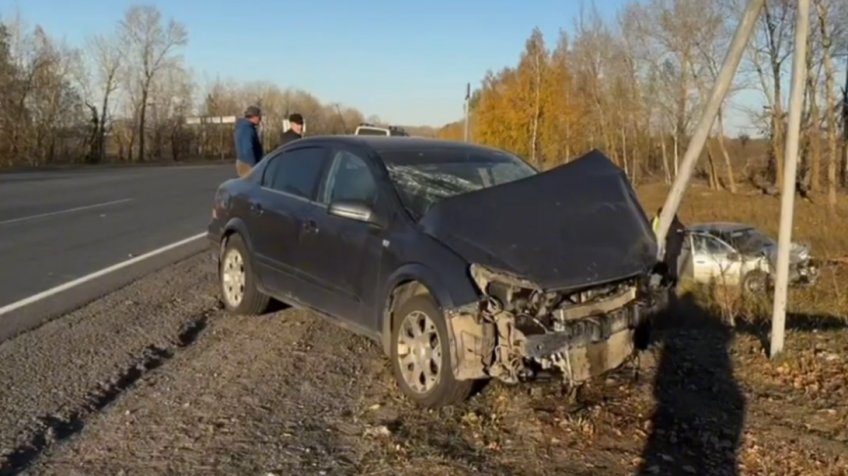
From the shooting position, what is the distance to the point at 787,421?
15.6 feet

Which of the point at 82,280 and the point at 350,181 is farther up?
the point at 350,181

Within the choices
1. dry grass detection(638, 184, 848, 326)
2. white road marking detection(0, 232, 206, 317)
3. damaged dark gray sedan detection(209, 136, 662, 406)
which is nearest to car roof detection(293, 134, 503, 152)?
damaged dark gray sedan detection(209, 136, 662, 406)

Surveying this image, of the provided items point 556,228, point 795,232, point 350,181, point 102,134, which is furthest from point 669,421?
point 102,134

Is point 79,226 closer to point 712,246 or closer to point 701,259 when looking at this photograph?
point 701,259

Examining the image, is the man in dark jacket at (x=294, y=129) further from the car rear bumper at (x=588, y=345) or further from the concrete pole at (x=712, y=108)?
the car rear bumper at (x=588, y=345)

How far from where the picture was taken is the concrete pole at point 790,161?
5543 mm

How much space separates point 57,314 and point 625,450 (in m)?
5.10

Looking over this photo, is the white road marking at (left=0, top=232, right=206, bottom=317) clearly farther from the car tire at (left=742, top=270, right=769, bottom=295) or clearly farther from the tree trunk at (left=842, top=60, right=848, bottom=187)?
the tree trunk at (left=842, top=60, right=848, bottom=187)

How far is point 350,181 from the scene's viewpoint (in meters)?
5.98

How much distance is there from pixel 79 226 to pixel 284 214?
8234 millimetres

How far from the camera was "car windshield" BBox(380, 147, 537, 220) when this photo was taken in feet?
18.4

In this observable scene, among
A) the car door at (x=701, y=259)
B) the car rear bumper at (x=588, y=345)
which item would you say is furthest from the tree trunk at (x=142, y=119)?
the car rear bumper at (x=588, y=345)

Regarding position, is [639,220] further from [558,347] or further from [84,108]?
[84,108]

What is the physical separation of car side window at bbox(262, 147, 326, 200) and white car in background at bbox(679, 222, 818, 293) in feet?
31.1
